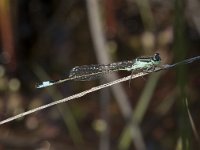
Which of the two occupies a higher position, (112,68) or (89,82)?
(89,82)

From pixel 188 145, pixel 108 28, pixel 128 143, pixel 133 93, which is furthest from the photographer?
pixel 108 28

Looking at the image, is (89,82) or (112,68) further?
(89,82)

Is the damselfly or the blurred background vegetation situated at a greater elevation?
the blurred background vegetation

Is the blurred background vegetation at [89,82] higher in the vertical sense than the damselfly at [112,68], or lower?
higher

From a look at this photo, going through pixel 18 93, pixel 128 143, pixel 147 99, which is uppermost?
pixel 18 93

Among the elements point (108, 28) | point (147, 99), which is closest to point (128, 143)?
point (147, 99)

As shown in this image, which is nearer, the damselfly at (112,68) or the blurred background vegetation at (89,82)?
the damselfly at (112,68)

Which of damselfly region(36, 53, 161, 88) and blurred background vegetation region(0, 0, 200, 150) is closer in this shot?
damselfly region(36, 53, 161, 88)

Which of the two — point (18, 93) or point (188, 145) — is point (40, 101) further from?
point (188, 145)
